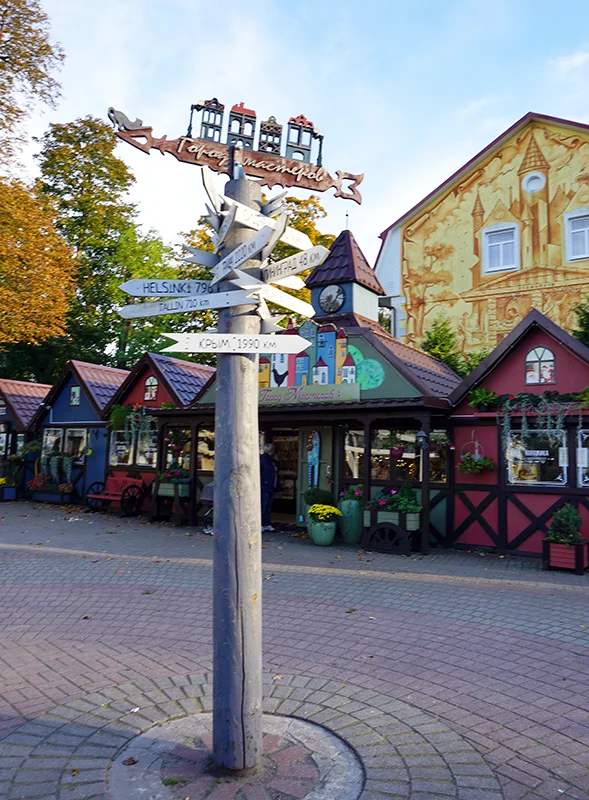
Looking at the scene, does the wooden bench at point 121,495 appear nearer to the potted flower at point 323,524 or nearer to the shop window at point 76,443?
the shop window at point 76,443

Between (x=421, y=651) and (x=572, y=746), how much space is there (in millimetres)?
1908

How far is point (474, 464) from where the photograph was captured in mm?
11219

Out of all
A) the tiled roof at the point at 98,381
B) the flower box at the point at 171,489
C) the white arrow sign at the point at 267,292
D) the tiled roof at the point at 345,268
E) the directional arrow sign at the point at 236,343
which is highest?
the tiled roof at the point at 345,268

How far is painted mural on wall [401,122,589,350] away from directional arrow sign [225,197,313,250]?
17005 mm

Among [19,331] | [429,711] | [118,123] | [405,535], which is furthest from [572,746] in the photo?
[19,331]

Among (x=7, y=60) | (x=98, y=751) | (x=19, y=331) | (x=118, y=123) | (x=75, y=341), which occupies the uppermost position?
(x=7, y=60)

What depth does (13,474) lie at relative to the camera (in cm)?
2075

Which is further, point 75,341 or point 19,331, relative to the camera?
point 75,341

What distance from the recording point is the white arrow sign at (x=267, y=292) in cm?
358

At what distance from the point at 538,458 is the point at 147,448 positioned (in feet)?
35.2

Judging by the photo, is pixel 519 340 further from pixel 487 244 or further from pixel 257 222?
Result: pixel 487 244

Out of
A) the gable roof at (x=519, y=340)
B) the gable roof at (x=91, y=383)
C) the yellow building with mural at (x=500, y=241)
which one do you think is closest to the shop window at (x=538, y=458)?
the gable roof at (x=519, y=340)

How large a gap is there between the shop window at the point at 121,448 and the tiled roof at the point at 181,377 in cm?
219

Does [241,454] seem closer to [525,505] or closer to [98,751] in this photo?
[98,751]
